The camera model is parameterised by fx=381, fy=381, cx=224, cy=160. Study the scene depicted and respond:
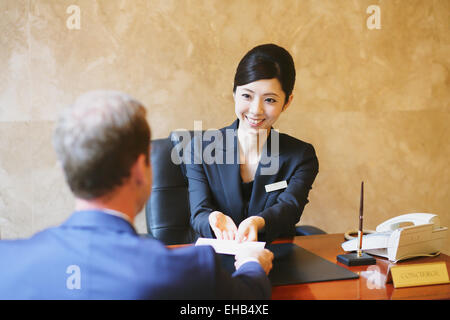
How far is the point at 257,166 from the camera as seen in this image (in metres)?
2.02

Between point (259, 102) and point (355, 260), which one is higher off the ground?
point (259, 102)

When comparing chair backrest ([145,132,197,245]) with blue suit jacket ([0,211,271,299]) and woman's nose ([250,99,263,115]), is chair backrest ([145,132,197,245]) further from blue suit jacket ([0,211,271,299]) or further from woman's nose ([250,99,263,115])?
blue suit jacket ([0,211,271,299])

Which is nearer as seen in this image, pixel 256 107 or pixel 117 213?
pixel 117 213

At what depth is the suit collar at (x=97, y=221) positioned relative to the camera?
0.80 m

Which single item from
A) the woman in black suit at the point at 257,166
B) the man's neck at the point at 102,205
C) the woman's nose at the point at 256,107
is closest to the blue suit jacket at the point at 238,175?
the woman in black suit at the point at 257,166

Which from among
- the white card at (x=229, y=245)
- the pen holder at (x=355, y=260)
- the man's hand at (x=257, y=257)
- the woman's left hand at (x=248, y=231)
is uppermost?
the man's hand at (x=257, y=257)

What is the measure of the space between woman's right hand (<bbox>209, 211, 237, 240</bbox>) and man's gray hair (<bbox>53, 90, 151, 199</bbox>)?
2.77ft

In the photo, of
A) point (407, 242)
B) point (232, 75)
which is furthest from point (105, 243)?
point (232, 75)

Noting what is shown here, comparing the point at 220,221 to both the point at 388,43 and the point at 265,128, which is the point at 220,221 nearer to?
the point at 265,128

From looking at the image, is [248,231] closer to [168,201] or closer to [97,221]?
[168,201]

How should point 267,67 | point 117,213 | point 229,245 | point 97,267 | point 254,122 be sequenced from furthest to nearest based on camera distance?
point 254,122 < point 267,67 < point 229,245 < point 117,213 < point 97,267

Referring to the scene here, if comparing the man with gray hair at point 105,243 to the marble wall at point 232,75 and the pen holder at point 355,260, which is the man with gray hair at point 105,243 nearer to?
the pen holder at point 355,260

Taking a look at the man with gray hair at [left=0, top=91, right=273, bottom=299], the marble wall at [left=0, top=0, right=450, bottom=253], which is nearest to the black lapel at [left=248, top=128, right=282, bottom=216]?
the marble wall at [left=0, top=0, right=450, bottom=253]

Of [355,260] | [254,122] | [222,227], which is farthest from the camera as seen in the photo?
[254,122]
